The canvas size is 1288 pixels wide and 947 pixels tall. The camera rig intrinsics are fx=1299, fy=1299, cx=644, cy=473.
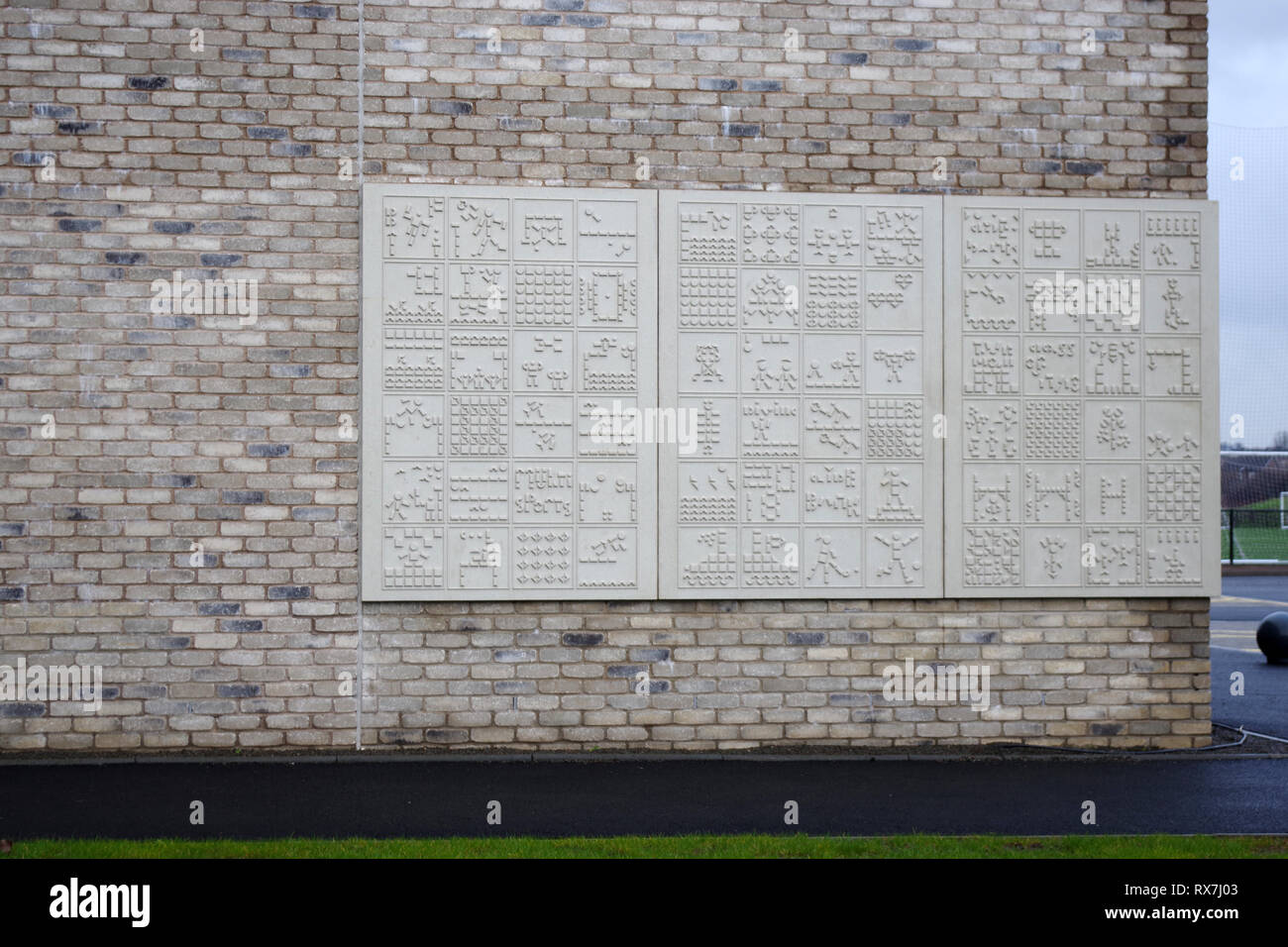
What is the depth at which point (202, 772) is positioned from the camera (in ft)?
25.4

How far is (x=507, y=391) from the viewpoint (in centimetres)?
840

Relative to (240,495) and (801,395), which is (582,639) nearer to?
(801,395)

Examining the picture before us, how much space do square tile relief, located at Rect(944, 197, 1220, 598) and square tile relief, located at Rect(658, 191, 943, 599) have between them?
0.23 metres

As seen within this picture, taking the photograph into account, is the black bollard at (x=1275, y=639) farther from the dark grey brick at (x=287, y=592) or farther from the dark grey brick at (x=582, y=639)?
the dark grey brick at (x=287, y=592)

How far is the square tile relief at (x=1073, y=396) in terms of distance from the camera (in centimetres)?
863

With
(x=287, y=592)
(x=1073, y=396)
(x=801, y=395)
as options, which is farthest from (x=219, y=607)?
(x=1073, y=396)

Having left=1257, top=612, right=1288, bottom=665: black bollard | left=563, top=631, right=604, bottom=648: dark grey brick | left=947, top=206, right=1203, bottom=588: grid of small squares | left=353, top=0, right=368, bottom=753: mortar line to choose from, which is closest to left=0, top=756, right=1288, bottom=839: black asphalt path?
left=353, top=0, right=368, bottom=753: mortar line

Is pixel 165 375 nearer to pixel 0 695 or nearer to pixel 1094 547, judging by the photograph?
pixel 0 695

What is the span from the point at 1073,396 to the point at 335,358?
16.0 ft

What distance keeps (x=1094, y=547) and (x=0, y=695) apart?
713 centimetres

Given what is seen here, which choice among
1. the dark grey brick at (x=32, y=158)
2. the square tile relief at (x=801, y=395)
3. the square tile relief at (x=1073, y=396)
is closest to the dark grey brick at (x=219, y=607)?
the square tile relief at (x=801, y=395)

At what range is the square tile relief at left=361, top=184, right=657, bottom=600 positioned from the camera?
27.3ft
